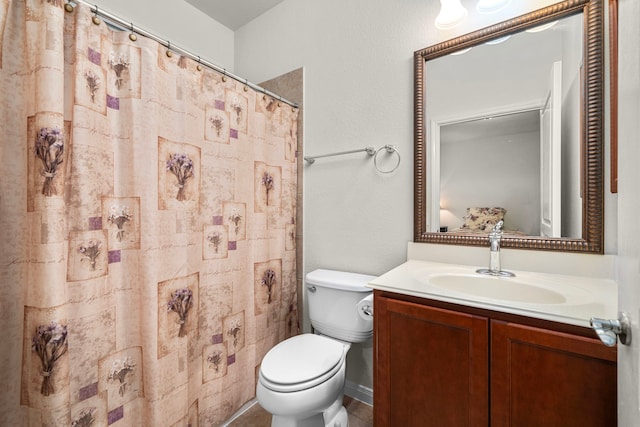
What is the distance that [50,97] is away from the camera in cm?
88

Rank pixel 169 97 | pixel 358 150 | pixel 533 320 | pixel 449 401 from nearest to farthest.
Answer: pixel 533 320 < pixel 449 401 < pixel 169 97 < pixel 358 150

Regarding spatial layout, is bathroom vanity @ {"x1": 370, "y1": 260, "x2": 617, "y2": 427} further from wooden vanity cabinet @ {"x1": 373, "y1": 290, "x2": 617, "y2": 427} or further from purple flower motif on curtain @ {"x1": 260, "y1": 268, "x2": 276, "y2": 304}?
purple flower motif on curtain @ {"x1": 260, "y1": 268, "x2": 276, "y2": 304}

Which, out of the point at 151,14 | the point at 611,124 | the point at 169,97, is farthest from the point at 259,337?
the point at 151,14

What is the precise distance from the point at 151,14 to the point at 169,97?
0.98 m

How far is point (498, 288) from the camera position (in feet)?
3.73

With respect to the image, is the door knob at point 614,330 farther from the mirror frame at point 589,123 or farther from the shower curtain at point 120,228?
the shower curtain at point 120,228

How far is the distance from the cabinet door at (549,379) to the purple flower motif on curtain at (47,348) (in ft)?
4.47

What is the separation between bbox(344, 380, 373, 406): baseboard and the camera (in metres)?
1.64

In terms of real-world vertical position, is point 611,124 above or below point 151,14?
below

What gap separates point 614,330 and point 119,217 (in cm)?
146

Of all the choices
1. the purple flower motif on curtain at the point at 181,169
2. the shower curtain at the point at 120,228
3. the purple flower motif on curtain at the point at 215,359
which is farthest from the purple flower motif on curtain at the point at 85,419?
the purple flower motif on curtain at the point at 181,169

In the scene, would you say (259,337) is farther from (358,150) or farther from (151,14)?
(151,14)

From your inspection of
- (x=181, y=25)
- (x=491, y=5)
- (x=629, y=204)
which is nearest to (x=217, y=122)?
(x=181, y=25)

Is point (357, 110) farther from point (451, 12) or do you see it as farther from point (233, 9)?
point (233, 9)
